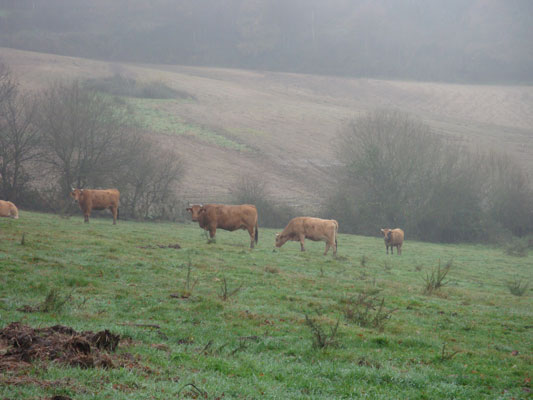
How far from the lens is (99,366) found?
608cm

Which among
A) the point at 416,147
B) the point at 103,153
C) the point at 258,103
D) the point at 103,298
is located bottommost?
the point at 103,298

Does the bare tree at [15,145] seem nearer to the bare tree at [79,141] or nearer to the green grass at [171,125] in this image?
the bare tree at [79,141]

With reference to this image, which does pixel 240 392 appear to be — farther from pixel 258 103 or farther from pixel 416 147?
pixel 258 103

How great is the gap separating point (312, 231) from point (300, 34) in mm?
136768

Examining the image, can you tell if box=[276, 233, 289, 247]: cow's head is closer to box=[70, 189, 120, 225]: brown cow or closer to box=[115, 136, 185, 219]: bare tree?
box=[70, 189, 120, 225]: brown cow

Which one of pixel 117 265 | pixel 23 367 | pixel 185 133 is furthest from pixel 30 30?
pixel 23 367

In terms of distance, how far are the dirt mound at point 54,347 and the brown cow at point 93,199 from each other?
2301 cm

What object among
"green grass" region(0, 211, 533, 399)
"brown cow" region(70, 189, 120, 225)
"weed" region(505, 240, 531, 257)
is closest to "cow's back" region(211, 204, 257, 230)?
"green grass" region(0, 211, 533, 399)

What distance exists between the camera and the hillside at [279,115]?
59.0m

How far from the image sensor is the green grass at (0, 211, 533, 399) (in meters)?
6.29

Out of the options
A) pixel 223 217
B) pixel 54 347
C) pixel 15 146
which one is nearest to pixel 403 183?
pixel 223 217

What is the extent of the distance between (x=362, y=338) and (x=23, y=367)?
5.58 m

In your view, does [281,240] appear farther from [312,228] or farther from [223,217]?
[223,217]

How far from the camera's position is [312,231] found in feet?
81.6
